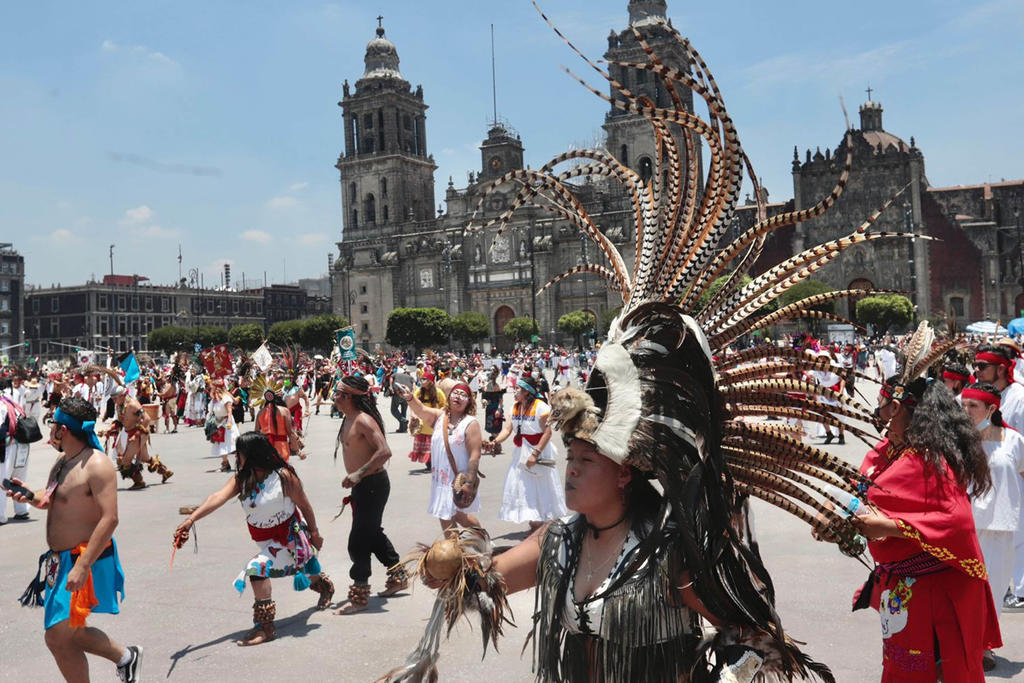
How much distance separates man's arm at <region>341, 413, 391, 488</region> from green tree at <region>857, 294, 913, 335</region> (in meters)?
53.2

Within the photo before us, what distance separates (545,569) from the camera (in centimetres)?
275

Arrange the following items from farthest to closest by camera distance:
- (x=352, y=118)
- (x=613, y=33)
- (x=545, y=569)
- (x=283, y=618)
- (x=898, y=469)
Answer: (x=352, y=118), (x=613, y=33), (x=283, y=618), (x=898, y=469), (x=545, y=569)

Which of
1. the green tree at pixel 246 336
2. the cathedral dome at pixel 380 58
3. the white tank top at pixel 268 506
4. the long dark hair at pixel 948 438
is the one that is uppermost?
the cathedral dome at pixel 380 58

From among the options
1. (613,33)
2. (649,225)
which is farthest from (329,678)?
(613,33)

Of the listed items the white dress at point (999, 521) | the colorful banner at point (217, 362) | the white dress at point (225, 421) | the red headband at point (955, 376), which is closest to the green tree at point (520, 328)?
the colorful banner at point (217, 362)

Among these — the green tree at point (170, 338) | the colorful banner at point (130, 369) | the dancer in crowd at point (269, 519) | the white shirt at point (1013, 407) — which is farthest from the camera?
the green tree at point (170, 338)

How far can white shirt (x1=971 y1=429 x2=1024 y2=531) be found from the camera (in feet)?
16.5

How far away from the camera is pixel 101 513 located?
15.4 ft

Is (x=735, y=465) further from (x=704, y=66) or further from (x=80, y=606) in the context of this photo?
(x=80, y=606)

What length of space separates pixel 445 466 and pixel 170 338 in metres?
89.7

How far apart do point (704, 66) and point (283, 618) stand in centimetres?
534

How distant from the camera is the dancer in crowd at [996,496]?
5.04 m

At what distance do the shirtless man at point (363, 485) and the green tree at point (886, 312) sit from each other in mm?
53156

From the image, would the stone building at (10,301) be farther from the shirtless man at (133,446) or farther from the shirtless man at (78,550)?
the shirtless man at (78,550)
